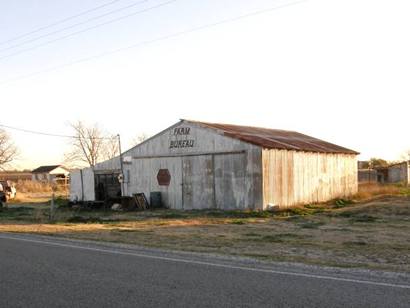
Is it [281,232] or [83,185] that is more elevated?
[83,185]

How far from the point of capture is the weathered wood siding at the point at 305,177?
28.2 m

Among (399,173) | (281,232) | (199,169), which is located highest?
(199,169)

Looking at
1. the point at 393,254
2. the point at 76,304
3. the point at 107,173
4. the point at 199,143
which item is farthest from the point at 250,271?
the point at 107,173

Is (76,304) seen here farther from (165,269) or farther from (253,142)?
(253,142)

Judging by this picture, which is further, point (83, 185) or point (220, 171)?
point (83, 185)

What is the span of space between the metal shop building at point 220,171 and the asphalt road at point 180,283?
52.9 ft

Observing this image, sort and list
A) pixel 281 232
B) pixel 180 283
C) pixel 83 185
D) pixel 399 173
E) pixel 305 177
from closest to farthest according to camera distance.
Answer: pixel 180 283
pixel 281 232
pixel 305 177
pixel 83 185
pixel 399 173

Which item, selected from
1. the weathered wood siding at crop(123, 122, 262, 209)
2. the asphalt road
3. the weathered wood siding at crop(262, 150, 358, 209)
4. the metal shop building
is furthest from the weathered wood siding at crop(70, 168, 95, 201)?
the asphalt road

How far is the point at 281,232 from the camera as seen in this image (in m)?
19.2

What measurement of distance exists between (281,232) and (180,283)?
10.9m

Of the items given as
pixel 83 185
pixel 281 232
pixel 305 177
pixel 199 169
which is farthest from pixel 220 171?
pixel 83 185

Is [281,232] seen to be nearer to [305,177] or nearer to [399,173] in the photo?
[305,177]

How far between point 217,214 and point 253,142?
160 inches

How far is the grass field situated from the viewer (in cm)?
1278
